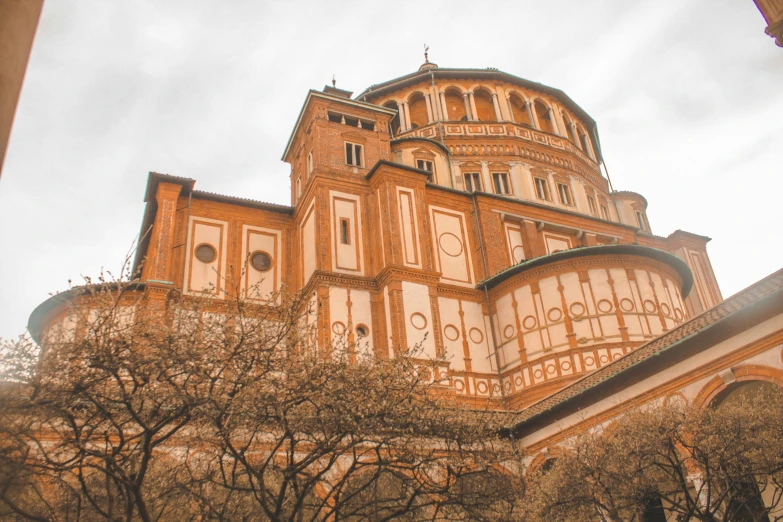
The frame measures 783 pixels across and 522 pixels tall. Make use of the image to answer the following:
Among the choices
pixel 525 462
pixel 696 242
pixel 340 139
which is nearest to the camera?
pixel 525 462

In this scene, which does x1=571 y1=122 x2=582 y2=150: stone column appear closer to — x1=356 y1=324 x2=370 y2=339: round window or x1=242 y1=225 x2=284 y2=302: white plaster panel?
x1=242 y1=225 x2=284 y2=302: white plaster panel

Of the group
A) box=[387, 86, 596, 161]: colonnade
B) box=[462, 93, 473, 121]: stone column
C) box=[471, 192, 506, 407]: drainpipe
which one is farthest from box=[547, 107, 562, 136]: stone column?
box=[471, 192, 506, 407]: drainpipe

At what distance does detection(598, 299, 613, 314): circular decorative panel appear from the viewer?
24641 millimetres

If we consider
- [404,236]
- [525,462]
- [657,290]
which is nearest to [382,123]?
[404,236]

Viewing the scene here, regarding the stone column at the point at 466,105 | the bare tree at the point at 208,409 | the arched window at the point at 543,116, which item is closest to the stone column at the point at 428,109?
the stone column at the point at 466,105

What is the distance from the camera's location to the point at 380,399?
1086cm

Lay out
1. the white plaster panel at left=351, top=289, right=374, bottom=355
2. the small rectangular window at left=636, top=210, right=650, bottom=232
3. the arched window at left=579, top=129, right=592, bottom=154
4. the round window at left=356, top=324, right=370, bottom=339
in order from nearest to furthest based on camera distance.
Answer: the round window at left=356, top=324, right=370, bottom=339, the white plaster panel at left=351, top=289, right=374, bottom=355, the small rectangular window at left=636, top=210, right=650, bottom=232, the arched window at left=579, top=129, right=592, bottom=154

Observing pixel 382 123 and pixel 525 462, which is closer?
pixel 525 462

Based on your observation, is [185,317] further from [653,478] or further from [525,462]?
[525,462]

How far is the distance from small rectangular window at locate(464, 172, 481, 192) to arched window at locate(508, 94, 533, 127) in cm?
578

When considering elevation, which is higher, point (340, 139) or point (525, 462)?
point (340, 139)

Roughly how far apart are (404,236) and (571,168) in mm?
14794

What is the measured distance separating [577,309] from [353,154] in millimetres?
11333

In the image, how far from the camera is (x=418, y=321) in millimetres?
24031
